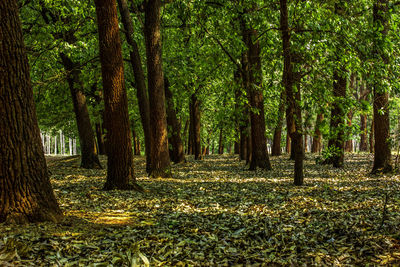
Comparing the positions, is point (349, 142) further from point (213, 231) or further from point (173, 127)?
point (213, 231)

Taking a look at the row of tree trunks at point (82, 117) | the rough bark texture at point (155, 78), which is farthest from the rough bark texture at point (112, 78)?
the row of tree trunks at point (82, 117)

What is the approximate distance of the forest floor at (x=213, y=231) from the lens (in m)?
4.44

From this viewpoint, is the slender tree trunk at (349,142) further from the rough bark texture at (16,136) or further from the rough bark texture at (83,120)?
the rough bark texture at (16,136)

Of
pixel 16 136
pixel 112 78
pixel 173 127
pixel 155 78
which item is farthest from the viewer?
pixel 173 127

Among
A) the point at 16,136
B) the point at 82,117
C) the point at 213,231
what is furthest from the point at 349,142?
the point at 16,136

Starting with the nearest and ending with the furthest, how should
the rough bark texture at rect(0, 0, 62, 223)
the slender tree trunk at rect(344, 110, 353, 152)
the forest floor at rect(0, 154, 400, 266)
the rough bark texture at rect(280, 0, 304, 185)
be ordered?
the forest floor at rect(0, 154, 400, 266), the rough bark texture at rect(0, 0, 62, 223), the rough bark texture at rect(280, 0, 304, 185), the slender tree trunk at rect(344, 110, 353, 152)

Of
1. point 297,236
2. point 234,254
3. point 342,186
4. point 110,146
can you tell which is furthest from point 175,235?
point 342,186

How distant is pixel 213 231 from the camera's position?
5.86 meters

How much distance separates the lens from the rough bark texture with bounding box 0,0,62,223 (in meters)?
4.98

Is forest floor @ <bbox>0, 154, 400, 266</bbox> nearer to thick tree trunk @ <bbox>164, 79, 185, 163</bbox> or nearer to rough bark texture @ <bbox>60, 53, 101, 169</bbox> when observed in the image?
rough bark texture @ <bbox>60, 53, 101, 169</bbox>

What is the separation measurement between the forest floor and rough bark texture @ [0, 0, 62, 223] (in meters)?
0.37

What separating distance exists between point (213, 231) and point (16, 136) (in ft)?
11.8

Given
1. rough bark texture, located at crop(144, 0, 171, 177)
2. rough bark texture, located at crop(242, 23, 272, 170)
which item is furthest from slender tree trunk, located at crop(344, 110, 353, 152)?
rough bark texture, located at crop(144, 0, 171, 177)

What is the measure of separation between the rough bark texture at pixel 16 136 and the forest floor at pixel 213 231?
372mm
